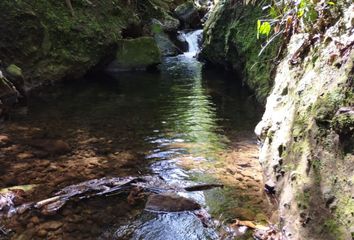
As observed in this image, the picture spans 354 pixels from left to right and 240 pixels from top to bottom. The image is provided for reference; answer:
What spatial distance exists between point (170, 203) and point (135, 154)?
78.0 inches

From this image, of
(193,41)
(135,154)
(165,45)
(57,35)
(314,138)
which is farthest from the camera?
(193,41)

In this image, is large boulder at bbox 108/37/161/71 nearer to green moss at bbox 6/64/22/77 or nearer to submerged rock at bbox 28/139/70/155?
green moss at bbox 6/64/22/77

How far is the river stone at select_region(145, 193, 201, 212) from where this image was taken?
4891 mm

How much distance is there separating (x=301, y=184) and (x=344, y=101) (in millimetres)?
862

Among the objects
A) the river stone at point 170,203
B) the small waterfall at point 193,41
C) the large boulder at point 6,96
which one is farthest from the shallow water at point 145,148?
the small waterfall at point 193,41

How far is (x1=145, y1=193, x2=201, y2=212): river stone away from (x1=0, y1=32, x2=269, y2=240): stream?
10cm

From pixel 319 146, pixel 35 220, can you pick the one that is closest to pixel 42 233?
pixel 35 220

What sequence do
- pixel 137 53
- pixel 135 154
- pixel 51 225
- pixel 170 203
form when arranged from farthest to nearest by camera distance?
pixel 137 53 < pixel 135 154 < pixel 170 203 < pixel 51 225

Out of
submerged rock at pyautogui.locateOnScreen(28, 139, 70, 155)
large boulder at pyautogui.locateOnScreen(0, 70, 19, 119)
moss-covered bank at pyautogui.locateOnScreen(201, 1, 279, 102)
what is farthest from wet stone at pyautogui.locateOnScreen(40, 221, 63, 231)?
moss-covered bank at pyautogui.locateOnScreen(201, 1, 279, 102)

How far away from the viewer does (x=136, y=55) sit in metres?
15.9

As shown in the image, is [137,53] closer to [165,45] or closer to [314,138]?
[165,45]

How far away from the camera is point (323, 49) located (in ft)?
15.3

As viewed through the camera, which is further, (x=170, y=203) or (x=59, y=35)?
(x=59, y=35)

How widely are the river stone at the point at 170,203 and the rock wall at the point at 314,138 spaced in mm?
1032
